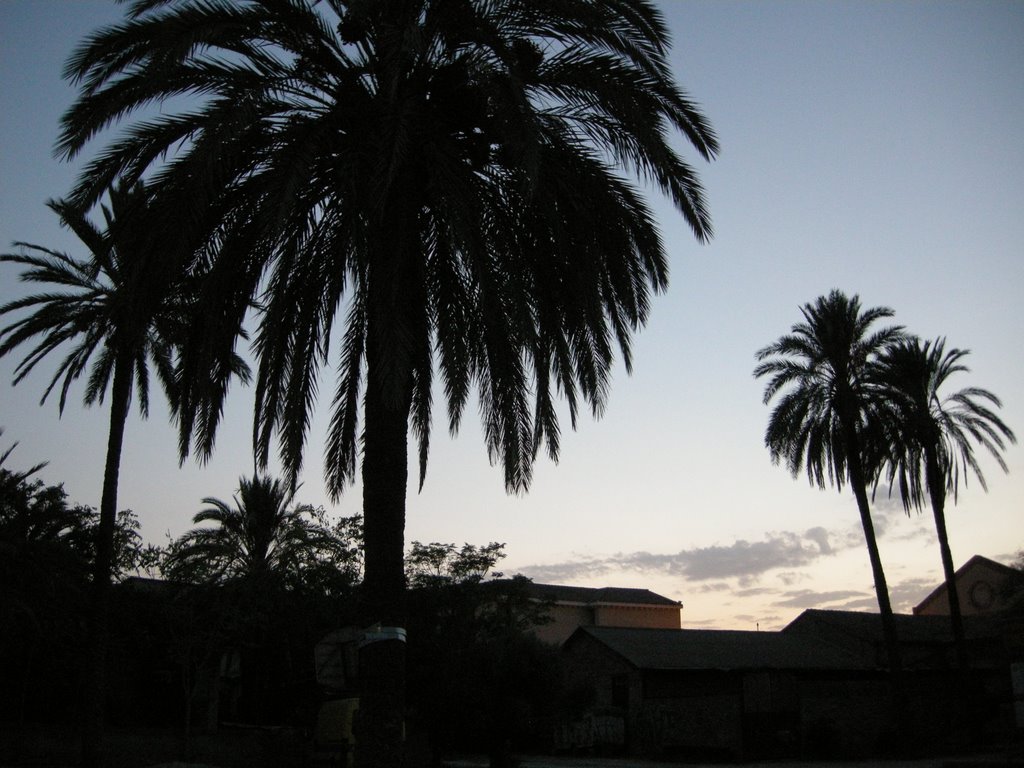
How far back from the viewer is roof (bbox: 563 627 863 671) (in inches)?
1679

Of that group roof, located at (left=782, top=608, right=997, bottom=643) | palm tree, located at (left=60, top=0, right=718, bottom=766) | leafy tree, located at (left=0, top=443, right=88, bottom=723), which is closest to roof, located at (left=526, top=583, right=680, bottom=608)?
roof, located at (left=782, top=608, right=997, bottom=643)

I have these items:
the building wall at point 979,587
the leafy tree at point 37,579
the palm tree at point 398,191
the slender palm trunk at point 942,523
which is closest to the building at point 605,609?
the building wall at point 979,587

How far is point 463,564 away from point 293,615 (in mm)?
6815

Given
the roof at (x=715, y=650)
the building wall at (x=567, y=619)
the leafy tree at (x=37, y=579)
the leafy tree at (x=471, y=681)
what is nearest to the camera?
the leafy tree at (x=37, y=579)

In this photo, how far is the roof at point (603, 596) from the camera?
65312 mm

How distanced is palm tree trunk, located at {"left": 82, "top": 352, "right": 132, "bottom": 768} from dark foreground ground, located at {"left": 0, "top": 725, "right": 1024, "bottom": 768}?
7.75 ft

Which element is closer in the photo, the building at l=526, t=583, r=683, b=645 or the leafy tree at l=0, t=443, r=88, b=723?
the leafy tree at l=0, t=443, r=88, b=723

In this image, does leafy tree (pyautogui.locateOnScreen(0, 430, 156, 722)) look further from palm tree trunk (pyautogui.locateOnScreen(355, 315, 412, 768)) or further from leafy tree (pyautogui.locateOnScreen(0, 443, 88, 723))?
palm tree trunk (pyautogui.locateOnScreen(355, 315, 412, 768))

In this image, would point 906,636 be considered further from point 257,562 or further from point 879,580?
point 257,562

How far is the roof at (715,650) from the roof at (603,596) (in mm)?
14976

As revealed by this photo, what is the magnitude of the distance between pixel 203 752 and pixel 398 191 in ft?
79.1

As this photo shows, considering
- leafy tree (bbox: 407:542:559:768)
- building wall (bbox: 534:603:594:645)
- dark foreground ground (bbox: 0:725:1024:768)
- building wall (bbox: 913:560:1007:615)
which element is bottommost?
dark foreground ground (bbox: 0:725:1024:768)

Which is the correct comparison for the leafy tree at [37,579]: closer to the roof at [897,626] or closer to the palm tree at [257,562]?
the palm tree at [257,562]

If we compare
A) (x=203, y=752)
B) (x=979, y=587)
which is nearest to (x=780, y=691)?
(x=203, y=752)
